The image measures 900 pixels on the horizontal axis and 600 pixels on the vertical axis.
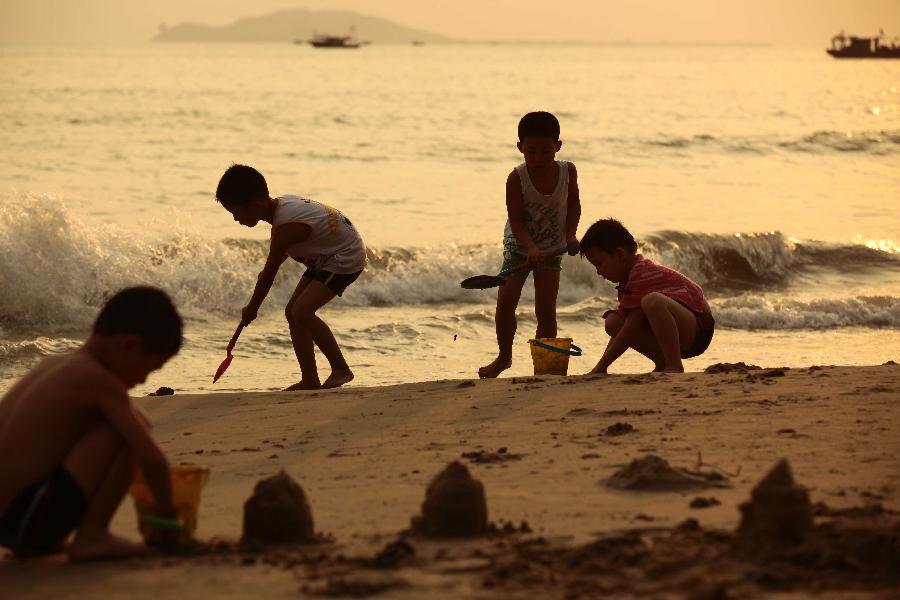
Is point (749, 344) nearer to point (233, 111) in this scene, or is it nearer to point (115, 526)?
point (115, 526)

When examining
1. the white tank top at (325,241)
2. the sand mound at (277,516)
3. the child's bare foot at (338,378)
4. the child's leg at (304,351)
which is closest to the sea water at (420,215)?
the child's bare foot at (338,378)

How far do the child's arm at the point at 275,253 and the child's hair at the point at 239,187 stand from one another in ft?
0.96

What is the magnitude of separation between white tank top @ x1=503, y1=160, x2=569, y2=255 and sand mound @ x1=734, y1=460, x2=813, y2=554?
3840 mm

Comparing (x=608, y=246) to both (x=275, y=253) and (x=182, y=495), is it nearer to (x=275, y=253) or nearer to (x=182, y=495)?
(x=275, y=253)

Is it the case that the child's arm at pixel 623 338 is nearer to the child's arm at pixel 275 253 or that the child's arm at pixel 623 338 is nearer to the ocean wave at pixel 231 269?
the child's arm at pixel 275 253

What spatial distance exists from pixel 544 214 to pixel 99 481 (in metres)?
4.01

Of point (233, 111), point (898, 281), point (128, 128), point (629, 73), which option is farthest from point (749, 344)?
point (629, 73)

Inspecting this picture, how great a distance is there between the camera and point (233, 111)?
32.8 meters

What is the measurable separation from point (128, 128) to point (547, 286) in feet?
70.5

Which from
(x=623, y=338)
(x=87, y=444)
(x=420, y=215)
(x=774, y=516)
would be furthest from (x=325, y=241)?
(x=420, y=215)

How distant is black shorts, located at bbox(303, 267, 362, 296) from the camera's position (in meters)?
6.75

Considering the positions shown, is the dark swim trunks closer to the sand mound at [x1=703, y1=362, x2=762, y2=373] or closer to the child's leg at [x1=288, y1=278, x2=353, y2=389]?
the child's leg at [x1=288, y1=278, x2=353, y2=389]

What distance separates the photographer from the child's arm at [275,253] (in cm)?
635

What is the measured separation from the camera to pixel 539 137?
6711 millimetres
